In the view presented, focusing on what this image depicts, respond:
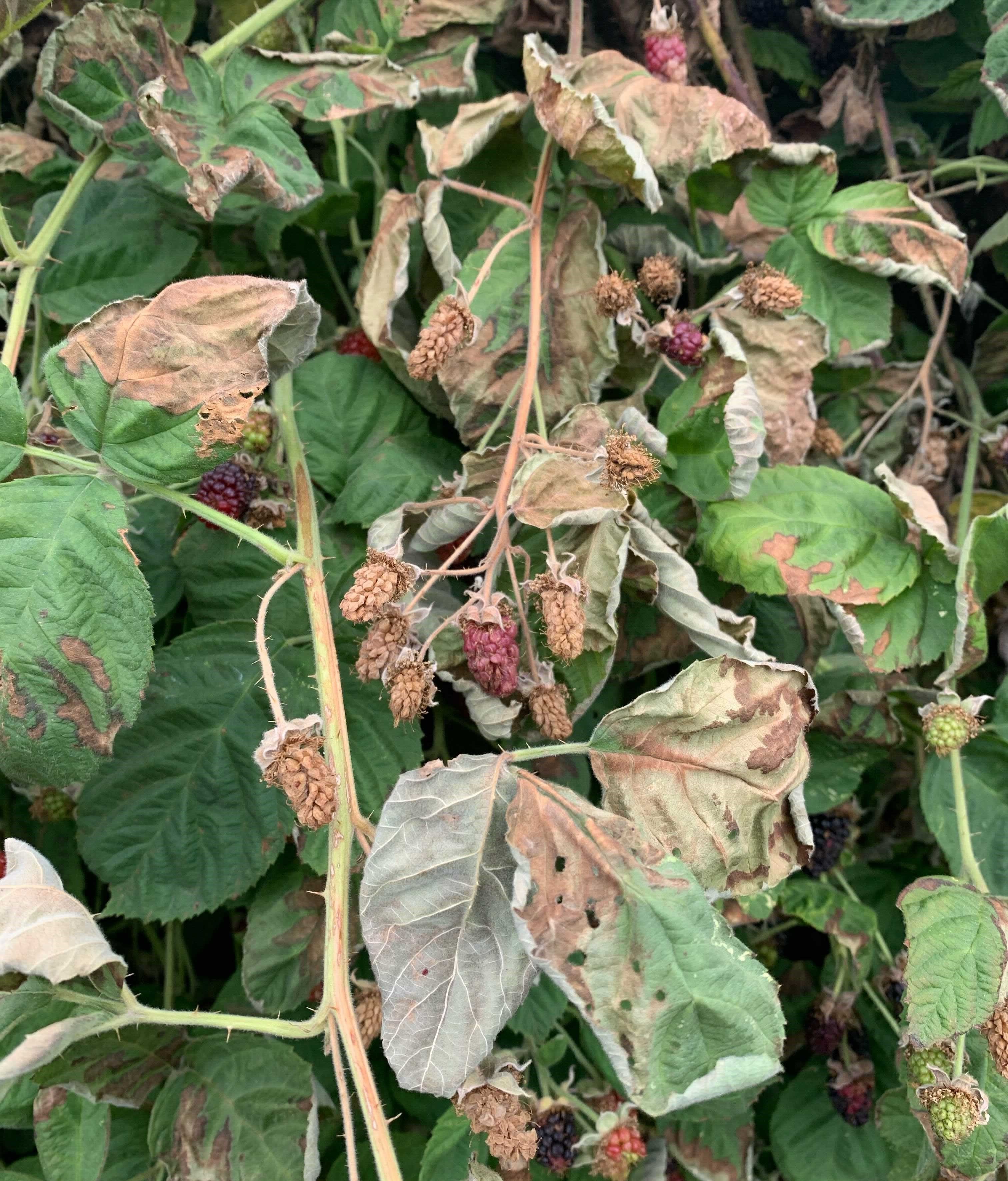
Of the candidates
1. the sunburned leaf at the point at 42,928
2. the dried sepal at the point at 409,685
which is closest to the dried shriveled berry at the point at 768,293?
the dried sepal at the point at 409,685

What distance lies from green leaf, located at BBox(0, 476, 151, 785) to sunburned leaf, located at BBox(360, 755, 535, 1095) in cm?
27

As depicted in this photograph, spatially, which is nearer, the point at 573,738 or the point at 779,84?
the point at 573,738

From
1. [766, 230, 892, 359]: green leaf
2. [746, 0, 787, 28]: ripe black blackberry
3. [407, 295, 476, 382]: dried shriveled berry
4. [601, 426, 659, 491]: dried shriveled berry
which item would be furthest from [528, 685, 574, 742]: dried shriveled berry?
[746, 0, 787, 28]: ripe black blackberry

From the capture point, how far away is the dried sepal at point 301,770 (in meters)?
0.73

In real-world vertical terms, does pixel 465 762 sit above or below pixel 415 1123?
above

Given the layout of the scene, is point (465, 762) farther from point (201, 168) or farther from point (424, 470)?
point (201, 168)

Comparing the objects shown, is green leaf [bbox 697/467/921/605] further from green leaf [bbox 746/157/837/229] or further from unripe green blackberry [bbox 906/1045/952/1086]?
unripe green blackberry [bbox 906/1045/952/1086]

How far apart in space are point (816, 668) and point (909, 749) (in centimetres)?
22

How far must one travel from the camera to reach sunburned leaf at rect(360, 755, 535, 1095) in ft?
2.59

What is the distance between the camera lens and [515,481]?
917mm

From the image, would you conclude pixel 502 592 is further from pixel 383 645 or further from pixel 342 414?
pixel 342 414

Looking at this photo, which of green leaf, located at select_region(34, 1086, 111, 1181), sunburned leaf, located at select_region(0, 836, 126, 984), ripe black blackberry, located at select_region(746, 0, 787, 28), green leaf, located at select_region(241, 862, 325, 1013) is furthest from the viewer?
ripe black blackberry, located at select_region(746, 0, 787, 28)

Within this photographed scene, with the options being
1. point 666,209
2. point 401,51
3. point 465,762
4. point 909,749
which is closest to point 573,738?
point 465,762

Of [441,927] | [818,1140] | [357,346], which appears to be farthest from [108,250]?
[818,1140]
